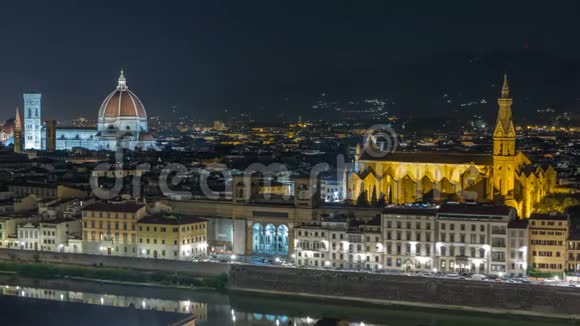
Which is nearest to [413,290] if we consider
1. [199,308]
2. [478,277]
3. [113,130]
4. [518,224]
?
[478,277]

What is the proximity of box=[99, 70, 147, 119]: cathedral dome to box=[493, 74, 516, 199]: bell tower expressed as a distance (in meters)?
43.6

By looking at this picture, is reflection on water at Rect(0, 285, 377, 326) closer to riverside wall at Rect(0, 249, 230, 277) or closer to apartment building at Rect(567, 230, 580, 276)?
riverside wall at Rect(0, 249, 230, 277)

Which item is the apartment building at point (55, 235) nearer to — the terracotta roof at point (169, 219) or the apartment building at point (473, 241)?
the terracotta roof at point (169, 219)

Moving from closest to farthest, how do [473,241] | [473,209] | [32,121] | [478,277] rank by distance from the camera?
[478,277], [473,241], [473,209], [32,121]

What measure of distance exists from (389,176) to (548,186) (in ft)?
19.2

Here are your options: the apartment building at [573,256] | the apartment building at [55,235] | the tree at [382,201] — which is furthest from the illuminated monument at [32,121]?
the apartment building at [573,256]

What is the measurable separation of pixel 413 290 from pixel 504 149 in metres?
10.1

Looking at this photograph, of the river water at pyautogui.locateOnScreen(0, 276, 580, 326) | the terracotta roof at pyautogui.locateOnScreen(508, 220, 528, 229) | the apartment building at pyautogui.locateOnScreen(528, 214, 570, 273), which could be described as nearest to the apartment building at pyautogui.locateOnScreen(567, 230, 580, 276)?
the apartment building at pyautogui.locateOnScreen(528, 214, 570, 273)

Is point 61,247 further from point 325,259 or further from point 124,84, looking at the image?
point 124,84

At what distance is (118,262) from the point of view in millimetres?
33250

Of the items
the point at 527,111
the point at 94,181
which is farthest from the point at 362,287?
the point at 527,111

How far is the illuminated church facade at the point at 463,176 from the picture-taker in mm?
36406

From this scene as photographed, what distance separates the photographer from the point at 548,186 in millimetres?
40625

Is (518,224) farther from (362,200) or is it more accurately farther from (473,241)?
(362,200)
